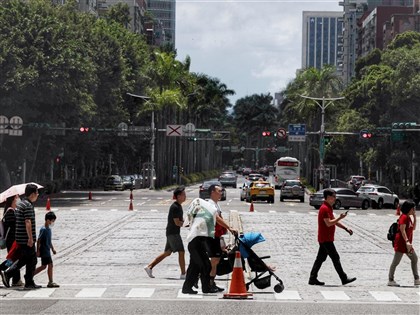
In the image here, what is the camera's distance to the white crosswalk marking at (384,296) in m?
17.9

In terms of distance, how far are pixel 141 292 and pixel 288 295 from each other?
251 centimetres

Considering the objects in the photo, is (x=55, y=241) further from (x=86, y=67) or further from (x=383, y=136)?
(x=383, y=136)

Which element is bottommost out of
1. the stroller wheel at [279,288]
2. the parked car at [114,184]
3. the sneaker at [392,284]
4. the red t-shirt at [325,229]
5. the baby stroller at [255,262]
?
the parked car at [114,184]

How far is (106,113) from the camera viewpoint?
3538 inches

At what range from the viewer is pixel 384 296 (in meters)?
18.3

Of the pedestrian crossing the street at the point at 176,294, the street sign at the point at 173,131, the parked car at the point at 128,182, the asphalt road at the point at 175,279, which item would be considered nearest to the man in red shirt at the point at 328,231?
the asphalt road at the point at 175,279

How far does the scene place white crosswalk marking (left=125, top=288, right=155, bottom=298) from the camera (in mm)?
17953

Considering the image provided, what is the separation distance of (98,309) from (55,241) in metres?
16.1

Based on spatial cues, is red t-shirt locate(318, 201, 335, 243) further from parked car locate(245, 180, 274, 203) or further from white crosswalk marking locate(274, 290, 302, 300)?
parked car locate(245, 180, 274, 203)

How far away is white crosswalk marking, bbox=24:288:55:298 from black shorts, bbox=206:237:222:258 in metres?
2.79

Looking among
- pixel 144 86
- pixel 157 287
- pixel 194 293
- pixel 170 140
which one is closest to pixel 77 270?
pixel 157 287

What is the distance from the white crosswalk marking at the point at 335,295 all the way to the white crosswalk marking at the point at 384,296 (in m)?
0.51

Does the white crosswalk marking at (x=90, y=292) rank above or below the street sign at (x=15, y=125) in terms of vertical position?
below

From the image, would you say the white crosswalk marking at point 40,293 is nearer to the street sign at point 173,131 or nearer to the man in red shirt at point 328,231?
the man in red shirt at point 328,231
